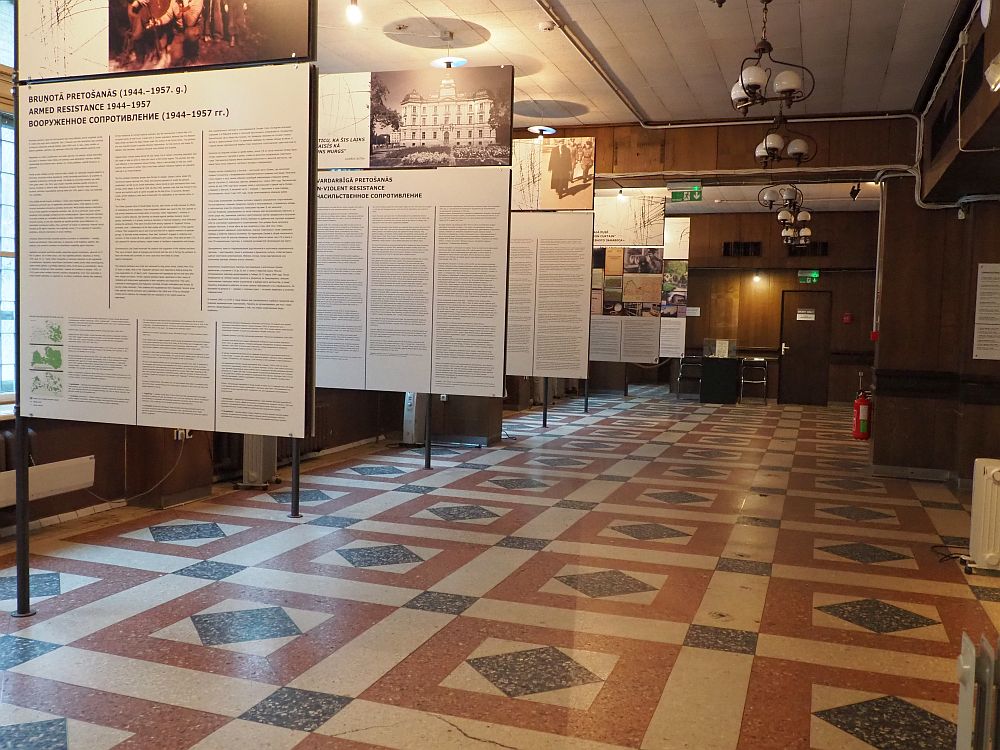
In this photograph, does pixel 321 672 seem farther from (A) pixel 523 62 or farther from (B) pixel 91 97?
(A) pixel 523 62

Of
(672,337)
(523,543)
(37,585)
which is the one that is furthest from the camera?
(672,337)

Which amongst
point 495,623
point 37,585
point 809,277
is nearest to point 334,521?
point 37,585

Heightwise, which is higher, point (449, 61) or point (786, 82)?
point (449, 61)

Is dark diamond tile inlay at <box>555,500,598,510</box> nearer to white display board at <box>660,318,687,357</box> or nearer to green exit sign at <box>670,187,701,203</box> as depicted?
green exit sign at <box>670,187,701,203</box>

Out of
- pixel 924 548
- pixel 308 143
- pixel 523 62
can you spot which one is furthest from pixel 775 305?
pixel 308 143

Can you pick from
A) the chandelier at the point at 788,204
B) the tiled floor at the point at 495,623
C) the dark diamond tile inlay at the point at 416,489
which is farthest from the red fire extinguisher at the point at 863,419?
the dark diamond tile inlay at the point at 416,489

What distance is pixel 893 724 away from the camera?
2959mm

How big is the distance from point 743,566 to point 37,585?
3.84m

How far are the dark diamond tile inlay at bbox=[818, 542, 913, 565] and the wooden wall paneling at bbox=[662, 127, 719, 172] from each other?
18.3 feet

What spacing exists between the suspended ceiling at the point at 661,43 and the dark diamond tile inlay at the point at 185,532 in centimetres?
412

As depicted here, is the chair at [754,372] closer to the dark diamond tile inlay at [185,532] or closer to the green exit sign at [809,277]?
the green exit sign at [809,277]

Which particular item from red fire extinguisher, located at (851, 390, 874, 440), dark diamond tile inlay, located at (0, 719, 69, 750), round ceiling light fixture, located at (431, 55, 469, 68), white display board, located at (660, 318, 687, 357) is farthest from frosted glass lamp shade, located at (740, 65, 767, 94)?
white display board, located at (660, 318, 687, 357)

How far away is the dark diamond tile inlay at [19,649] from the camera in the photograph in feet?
10.9

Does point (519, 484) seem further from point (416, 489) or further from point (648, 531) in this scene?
point (648, 531)
